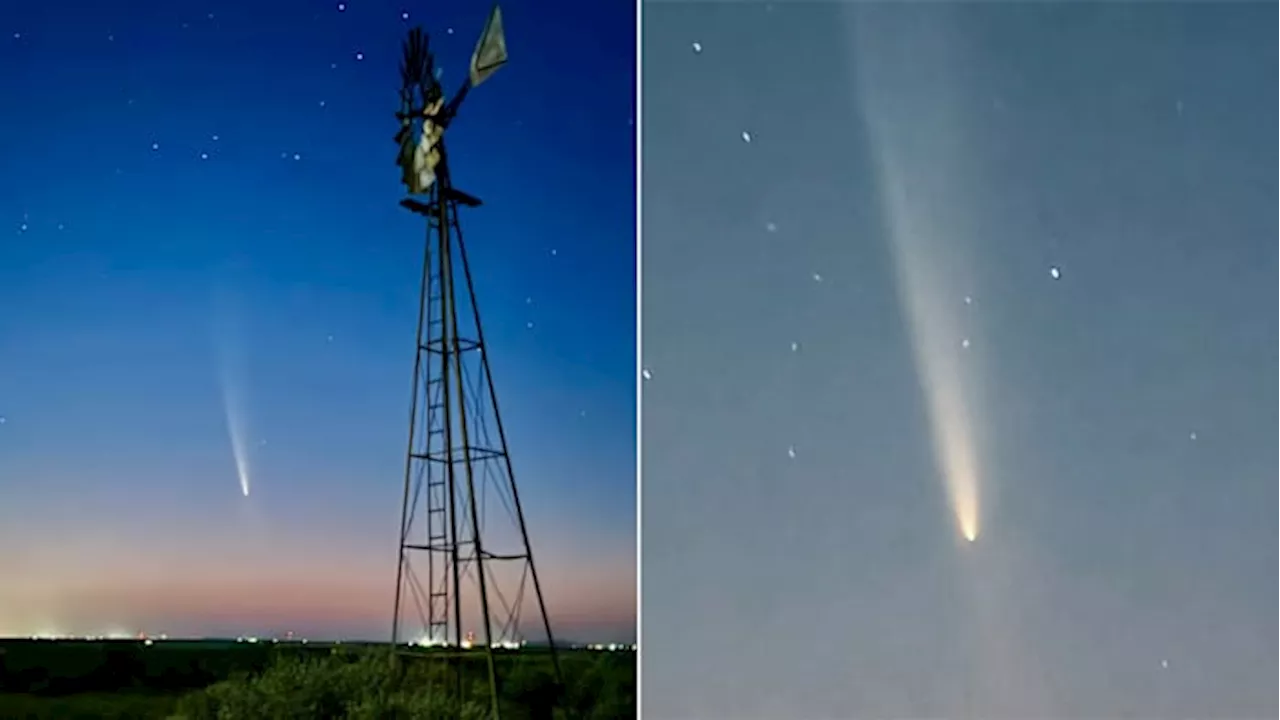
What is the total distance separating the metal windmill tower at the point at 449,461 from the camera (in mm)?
2025

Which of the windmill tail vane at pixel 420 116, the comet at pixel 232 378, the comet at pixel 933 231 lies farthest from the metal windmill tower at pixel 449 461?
the comet at pixel 933 231

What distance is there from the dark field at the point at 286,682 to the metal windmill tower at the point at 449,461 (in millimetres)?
23

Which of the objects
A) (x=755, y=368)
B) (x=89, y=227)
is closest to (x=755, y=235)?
(x=755, y=368)

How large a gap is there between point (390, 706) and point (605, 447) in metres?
0.44

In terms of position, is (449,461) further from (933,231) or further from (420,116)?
(933,231)

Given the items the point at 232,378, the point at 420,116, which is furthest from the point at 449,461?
the point at 420,116

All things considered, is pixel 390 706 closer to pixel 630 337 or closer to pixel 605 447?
pixel 605 447

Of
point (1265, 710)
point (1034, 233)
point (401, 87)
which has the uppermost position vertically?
point (401, 87)

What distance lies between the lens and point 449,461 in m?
2.04

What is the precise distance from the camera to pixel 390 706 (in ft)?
6.65

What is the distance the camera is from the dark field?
196 cm

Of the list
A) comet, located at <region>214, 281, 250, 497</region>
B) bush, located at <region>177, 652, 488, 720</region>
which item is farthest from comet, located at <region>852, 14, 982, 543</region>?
comet, located at <region>214, 281, 250, 497</region>

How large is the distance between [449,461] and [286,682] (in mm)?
353

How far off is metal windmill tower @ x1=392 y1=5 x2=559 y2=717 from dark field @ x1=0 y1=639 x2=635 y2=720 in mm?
23
